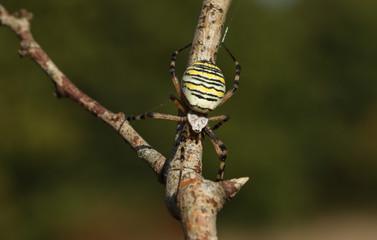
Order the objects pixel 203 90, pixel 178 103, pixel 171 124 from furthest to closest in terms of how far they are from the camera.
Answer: pixel 171 124 < pixel 178 103 < pixel 203 90

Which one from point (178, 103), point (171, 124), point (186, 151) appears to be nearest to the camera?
point (186, 151)

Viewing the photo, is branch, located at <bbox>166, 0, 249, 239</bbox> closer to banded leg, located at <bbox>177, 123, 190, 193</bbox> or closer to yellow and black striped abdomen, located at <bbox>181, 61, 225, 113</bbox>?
banded leg, located at <bbox>177, 123, 190, 193</bbox>

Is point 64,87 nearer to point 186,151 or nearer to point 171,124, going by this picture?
point 186,151

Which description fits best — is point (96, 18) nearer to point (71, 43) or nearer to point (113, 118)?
point (71, 43)

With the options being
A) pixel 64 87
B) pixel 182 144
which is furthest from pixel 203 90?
pixel 64 87

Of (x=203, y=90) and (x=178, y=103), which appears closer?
(x=203, y=90)

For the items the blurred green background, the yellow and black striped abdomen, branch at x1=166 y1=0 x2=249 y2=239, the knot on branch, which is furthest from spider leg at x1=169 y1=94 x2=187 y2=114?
the blurred green background

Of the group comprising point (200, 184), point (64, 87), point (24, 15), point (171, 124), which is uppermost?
point (171, 124)
